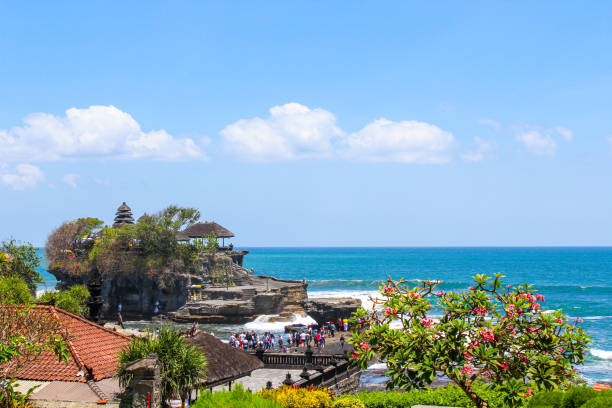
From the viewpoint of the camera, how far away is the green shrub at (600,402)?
867 cm

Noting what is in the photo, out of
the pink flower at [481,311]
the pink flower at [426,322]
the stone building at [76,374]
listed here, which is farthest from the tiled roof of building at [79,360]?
the pink flower at [481,311]

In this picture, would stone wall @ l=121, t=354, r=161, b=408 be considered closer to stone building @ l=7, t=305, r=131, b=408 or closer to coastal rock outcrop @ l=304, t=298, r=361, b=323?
stone building @ l=7, t=305, r=131, b=408

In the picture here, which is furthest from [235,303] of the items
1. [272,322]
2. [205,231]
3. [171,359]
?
[171,359]

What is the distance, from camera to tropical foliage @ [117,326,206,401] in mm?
14398

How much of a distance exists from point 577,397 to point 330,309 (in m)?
48.5

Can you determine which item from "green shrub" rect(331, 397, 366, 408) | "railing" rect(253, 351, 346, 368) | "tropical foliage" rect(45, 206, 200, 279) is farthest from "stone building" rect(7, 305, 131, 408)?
"tropical foliage" rect(45, 206, 200, 279)

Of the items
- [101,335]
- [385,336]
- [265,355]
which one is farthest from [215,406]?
[265,355]

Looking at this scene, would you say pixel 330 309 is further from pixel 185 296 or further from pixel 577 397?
pixel 577 397

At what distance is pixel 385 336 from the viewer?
41.5 ft

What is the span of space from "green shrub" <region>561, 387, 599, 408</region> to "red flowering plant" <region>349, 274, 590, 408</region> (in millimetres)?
1973

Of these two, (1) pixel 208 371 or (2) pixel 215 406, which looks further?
(1) pixel 208 371

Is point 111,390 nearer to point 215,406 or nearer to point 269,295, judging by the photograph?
point 215,406

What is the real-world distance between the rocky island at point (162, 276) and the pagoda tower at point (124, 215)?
20.2 feet

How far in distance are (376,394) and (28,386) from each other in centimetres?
1109
